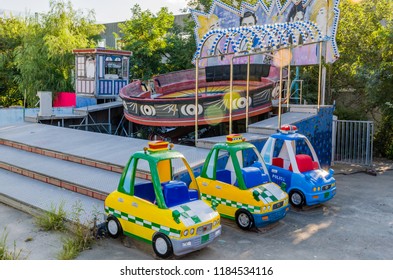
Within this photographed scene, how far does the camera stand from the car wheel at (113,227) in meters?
6.32

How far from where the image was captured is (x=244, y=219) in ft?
22.7

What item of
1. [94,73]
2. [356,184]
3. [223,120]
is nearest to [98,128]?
[94,73]

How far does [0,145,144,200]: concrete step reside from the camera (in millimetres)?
7969

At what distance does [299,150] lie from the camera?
10570 mm

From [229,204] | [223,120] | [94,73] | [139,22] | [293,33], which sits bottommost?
[229,204]

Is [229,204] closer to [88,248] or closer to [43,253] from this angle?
[88,248]

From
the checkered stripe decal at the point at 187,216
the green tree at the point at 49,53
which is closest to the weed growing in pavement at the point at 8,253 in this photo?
the checkered stripe decal at the point at 187,216

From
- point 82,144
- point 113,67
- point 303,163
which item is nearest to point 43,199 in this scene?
point 82,144

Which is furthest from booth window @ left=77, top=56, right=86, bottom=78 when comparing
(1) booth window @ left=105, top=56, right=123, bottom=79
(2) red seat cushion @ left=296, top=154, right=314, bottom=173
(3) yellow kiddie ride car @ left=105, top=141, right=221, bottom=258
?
(3) yellow kiddie ride car @ left=105, top=141, right=221, bottom=258

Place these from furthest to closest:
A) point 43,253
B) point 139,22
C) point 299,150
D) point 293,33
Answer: point 139,22 < point 293,33 < point 299,150 < point 43,253

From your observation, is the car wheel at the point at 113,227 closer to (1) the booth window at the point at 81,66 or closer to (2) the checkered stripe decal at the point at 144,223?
(2) the checkered stripe decal at the point at 144,223

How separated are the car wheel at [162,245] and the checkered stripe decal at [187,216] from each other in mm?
336

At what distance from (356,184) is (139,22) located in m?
15.9

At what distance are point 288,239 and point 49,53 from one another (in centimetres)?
1583
